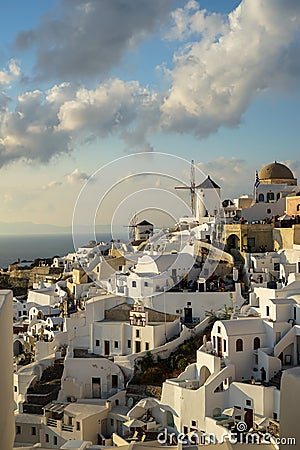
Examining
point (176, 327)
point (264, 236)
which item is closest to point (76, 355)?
point (176, 327)

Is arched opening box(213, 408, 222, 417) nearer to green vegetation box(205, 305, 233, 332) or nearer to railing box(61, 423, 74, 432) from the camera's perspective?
railing box(61, 423, 74, 432)

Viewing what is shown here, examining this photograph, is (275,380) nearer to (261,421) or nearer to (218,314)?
(261,421)

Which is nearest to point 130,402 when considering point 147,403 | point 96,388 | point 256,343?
point 147,403

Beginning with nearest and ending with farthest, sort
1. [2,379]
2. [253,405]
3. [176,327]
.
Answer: [2,379] → [253,405] → [176,327]

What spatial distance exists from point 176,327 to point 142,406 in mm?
4141

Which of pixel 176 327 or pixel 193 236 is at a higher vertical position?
pixel 193 236

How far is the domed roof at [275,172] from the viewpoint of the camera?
98.6ft

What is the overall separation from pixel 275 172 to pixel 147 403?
18266mm

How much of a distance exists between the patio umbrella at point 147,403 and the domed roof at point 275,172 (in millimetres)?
17707

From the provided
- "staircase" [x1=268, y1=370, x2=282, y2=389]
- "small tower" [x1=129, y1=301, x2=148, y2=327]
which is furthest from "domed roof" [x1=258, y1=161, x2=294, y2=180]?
"staircase" [x1=268, y1=370, x2=282, y2=389]

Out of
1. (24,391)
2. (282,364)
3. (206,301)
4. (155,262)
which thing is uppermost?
(155,262)

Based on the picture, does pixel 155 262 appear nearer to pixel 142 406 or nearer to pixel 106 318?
pixel 106 318

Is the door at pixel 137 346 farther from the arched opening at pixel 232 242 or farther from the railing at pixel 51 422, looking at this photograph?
the arched opening at pixel 232 242

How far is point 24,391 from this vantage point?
16641 millimetres
